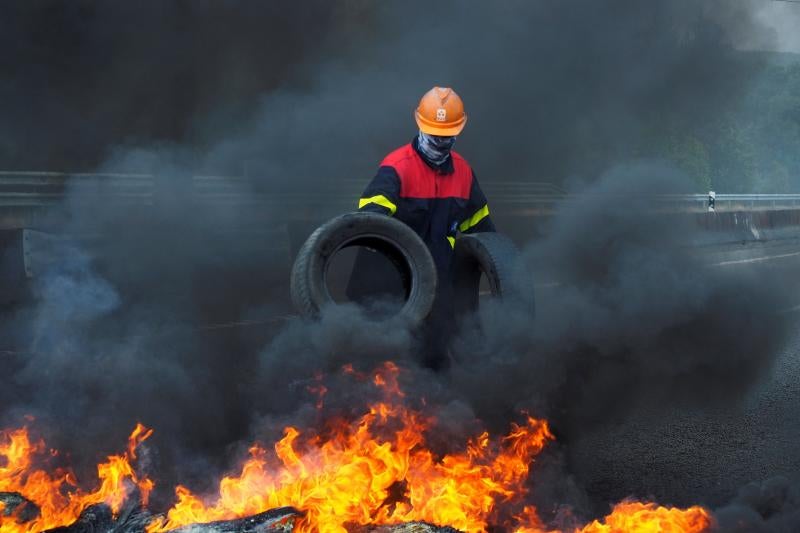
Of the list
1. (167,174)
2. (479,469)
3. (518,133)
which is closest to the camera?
(479,469)

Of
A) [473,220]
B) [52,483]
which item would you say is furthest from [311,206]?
[52,483]

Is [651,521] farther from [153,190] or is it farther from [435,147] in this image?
[153,190]

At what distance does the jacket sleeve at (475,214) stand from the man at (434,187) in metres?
0.01

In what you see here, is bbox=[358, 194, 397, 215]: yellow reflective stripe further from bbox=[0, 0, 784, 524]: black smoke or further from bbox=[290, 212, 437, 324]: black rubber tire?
bbox=[0, 0, 784, 524]: black smoke

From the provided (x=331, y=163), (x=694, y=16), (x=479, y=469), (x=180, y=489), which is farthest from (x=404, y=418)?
(x=694, y=16)

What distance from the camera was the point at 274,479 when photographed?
379cm

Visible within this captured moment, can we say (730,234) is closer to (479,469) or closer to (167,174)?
(167,174)

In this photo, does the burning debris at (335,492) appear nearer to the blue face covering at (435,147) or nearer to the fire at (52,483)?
the fire at (52,483)

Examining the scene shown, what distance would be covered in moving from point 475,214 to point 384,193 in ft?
2.31

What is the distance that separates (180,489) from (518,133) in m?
16.6

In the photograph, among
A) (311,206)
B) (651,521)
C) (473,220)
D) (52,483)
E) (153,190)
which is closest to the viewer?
(651,521)

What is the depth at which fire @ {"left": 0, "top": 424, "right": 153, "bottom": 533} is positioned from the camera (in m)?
3.68

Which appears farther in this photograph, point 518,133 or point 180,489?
point 518,133

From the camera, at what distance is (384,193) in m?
5.09
